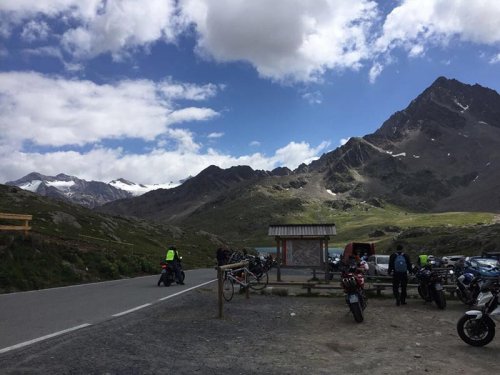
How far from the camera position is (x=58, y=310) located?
1488cm

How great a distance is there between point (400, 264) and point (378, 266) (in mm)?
19368

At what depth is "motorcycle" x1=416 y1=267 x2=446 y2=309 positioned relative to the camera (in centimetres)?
1714

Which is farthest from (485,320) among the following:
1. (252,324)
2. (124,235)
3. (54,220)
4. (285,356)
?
(124,235)

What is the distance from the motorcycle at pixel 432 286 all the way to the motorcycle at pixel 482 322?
6.37 metres

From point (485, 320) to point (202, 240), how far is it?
321 ft

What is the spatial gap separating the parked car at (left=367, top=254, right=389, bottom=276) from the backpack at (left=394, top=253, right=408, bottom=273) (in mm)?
18201

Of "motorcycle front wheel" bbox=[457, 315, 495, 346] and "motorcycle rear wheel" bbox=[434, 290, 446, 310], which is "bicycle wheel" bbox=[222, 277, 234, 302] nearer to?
"motorcycle rear wheel" bbox=[434, 290, 446, 310]

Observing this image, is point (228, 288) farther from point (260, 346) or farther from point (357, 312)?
point (260, 346)

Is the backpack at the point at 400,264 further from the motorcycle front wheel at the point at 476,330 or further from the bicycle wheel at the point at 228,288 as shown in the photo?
the motorcycle front wheel at the point at 476,330

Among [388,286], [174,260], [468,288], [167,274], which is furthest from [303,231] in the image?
[468,288]

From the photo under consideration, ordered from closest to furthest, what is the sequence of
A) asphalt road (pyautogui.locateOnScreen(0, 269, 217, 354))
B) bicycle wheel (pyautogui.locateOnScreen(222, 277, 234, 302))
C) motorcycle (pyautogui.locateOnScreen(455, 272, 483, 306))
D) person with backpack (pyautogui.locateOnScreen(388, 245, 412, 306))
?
asphalt road (pyautogui.locateOnScreen(0, 269, 217, 354)) → motorcycle (pyautogui.locateOnScreen(455, 272, 483, 306)) → person with backpack (pyautogui.locateOnScreen(388, 245, 412, 306)) → bicycle wheel (pyautogui.locateOnScreen(222, 277, 234, 302))

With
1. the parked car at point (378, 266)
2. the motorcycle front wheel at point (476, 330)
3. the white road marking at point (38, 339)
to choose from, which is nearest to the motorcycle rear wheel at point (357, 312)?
the motorcycle front wheel at point (476, 330)

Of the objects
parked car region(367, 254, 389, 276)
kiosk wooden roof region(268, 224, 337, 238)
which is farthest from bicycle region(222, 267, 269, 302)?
parked car region(367, 254, 389, 276)

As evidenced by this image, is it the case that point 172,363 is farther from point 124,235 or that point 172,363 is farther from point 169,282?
point 124,235
